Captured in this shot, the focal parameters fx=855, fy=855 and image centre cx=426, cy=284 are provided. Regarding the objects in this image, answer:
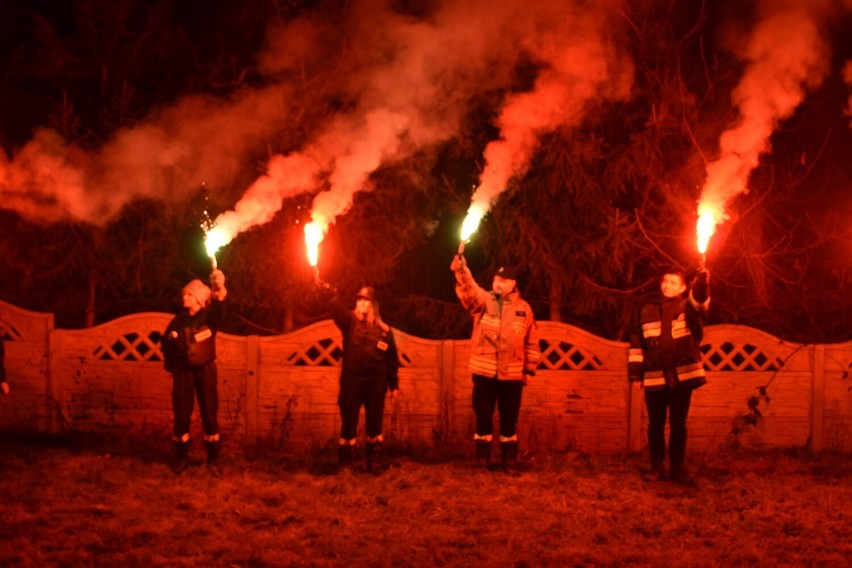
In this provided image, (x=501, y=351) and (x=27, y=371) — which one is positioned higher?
(x=501, y=351)

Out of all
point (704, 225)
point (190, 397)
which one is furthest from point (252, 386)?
point (704, 225)

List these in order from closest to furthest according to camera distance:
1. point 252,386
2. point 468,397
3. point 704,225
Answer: point 704,225 → point 468,397 → point 252,386

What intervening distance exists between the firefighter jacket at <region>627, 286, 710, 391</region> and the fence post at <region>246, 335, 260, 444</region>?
435cm

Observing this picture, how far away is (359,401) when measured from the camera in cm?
848

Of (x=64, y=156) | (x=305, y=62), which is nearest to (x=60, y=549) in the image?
(x=64, y=156)

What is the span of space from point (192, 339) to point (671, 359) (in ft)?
14.9

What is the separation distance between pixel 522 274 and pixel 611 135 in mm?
2513

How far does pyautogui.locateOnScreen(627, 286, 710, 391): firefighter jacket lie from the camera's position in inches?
309

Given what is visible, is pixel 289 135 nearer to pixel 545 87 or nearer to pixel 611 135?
pixel 545 87

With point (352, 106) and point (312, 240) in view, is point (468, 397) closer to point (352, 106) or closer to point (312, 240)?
point (312, 240)

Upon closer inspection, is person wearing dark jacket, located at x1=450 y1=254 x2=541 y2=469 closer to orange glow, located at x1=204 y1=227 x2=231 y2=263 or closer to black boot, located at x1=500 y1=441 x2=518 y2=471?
black boot, located at x1=500 y1=441 x2=518 y2=471

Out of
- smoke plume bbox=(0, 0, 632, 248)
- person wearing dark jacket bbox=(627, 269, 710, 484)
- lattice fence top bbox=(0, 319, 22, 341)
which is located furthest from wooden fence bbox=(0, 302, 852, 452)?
smoke plume bbox=(0, 0, 632, 248)

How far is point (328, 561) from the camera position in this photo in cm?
593

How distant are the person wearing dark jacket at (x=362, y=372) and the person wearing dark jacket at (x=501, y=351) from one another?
899mm
